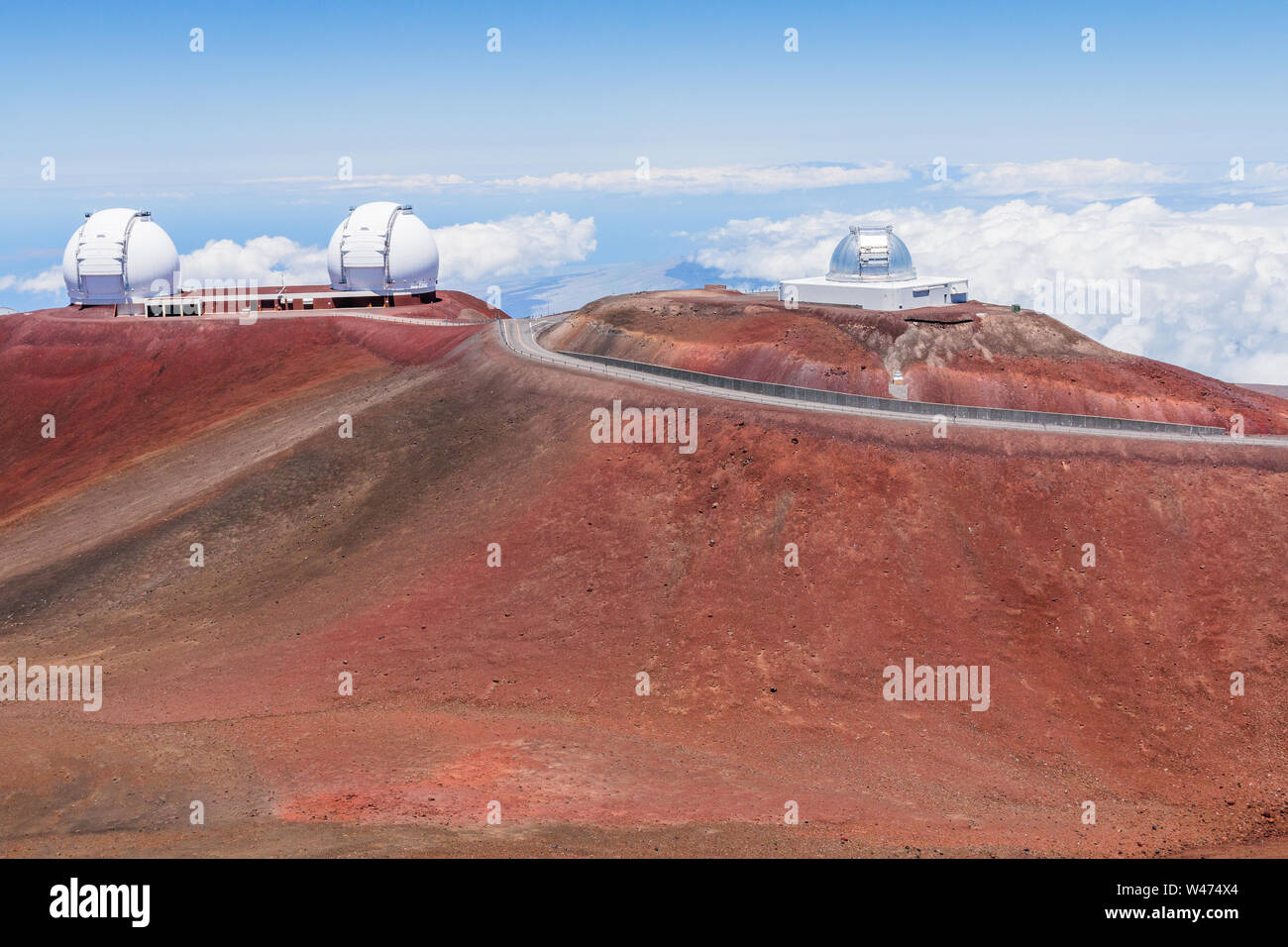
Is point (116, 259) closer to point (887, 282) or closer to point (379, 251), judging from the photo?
point (379, 251)

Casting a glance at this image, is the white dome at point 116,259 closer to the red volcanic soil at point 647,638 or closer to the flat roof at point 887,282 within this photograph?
the red volcanic soil at point 647,638

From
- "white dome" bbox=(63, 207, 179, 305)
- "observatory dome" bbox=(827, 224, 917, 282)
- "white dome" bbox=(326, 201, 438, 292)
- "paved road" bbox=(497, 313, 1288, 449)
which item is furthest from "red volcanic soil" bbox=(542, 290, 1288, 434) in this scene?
"white dome" bbox=(63, 207, 179, 305)

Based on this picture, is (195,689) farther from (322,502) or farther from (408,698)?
(322,502)

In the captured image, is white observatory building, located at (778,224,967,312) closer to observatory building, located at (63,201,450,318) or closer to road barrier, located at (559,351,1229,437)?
road barrier, located at (559,351,1229,437)

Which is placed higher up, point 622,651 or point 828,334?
point 828,334

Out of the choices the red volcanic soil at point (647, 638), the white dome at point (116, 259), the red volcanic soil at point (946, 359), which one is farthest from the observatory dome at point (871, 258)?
the white dome at point (116, 259)

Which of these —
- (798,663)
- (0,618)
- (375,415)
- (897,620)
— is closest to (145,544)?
(0,618)

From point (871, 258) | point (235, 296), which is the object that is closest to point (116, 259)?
point (235, 296)
